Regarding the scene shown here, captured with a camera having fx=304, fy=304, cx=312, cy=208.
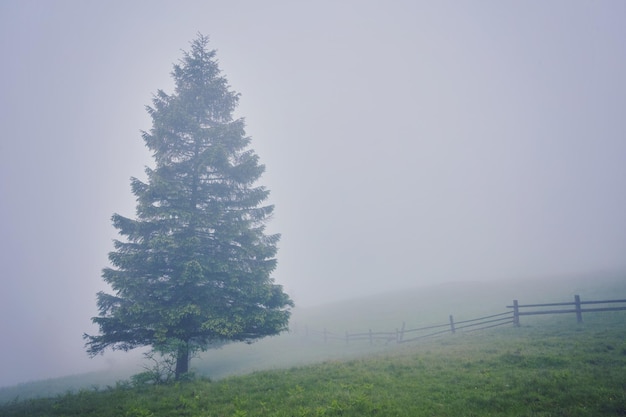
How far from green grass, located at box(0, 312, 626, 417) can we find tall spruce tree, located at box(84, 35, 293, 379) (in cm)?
223

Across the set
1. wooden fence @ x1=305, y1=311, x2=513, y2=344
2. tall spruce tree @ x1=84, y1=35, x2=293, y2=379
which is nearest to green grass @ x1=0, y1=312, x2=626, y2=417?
tall spruce tree @ x1=84, y1=35, x2=293, y2=379

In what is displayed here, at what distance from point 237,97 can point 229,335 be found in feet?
42.1

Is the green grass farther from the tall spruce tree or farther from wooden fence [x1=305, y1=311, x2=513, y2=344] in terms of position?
wooden fence [x1=305, y1=311, x2=513, y2=344]

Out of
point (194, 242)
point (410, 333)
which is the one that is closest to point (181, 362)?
point (194, 242)

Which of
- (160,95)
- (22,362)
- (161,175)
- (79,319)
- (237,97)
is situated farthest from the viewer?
(79,319)

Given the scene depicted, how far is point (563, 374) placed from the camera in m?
10.4

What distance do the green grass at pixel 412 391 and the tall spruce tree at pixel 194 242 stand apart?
2226 millimetres

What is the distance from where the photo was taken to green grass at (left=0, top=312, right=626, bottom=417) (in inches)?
341

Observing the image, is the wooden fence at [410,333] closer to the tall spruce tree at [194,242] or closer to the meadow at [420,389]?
the meadow at [420,389]

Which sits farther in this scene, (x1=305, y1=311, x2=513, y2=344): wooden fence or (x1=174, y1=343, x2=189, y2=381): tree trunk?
(x1=305, y1=311, x2=513, y2=344): wooden fence

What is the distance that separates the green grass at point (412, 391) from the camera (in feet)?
28.4

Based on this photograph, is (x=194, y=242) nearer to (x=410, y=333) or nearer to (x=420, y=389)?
(x=420, y=389)

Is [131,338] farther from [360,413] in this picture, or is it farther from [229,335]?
[360,413]

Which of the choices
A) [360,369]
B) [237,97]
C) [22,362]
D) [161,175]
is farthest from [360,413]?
[22,362]
